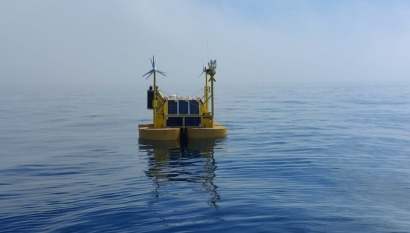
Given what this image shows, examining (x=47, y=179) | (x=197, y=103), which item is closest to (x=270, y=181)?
(x=47, y=179)

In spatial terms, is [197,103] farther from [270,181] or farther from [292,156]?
[270,181]

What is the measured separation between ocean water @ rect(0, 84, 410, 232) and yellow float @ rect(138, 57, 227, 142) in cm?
127

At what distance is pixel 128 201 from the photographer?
21484 millimetres

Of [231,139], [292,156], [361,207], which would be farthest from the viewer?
[231,139]

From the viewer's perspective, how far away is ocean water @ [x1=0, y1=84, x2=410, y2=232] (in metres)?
18.2

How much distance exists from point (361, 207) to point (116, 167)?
17.1 metres

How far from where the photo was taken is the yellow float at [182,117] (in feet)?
140

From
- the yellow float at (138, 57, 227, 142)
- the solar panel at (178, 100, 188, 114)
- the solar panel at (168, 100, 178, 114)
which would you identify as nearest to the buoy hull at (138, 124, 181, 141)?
the yellow float at (138, 57, 227, 142)

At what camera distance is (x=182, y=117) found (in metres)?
44.2

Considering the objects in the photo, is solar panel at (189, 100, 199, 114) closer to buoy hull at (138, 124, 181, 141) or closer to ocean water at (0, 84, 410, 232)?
buoy hull at (138, 124, 181, 141)

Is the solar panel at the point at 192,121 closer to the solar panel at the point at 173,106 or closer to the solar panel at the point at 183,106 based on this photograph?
the solar panel at the point at 183,106

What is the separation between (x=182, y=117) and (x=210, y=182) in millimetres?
19146

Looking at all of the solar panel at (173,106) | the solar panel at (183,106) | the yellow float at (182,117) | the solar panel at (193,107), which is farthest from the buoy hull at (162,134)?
the solar panel at (193,107)

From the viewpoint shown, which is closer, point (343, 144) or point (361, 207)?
point (361, 207)
